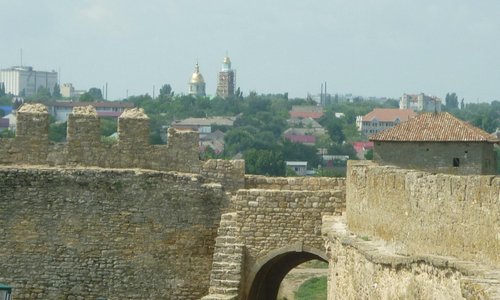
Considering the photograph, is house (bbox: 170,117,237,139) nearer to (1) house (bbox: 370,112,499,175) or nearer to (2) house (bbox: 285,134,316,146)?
(2) house (bbox: 285,134,316,146)

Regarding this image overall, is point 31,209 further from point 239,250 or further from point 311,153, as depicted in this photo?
point 311,153

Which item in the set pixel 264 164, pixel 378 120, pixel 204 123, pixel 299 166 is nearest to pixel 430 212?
pixel 264 164

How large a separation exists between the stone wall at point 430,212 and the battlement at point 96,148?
401 cm

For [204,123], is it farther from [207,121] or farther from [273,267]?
[273,267]

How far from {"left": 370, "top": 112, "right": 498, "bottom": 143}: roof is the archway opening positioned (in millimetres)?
13079

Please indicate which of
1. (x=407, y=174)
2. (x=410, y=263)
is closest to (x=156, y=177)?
(x=407, y=174)

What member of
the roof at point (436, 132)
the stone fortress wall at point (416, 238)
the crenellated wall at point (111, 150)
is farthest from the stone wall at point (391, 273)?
the roof at point (436, 132)

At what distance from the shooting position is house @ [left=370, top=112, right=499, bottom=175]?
39000 millimetres

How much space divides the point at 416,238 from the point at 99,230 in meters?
7.52

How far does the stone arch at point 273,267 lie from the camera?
22188 mm

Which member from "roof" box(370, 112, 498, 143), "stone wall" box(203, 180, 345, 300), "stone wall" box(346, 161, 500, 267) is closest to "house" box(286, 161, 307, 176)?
"roof" box(370, 112, 498, 143)

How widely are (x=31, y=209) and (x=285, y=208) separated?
3.71 m

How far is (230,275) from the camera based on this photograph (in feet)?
71.1

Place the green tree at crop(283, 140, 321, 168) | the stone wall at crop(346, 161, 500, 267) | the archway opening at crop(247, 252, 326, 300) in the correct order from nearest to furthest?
the stone wall at crop(346, 161, 500, 267)
the archway opening at crop(247, 252, 326, 300)
the green tree at crop(283, 140, 321, 168)
